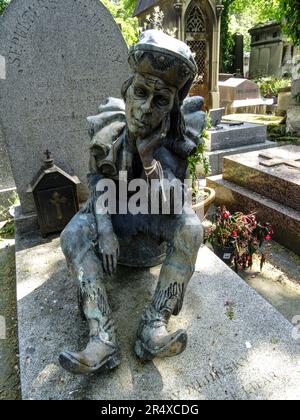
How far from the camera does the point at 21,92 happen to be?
3.30 metres

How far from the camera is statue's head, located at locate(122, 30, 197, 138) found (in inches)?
64.5

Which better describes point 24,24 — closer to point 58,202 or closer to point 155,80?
point 58,202

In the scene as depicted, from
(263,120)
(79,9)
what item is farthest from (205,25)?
(79,9)

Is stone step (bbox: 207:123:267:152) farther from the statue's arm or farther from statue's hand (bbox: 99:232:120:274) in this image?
statue's hand (bbox: 99:232:120:274)

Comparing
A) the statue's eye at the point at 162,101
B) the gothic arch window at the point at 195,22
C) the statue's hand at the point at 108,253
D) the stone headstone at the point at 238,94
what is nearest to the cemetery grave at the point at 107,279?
the statue's hand at the point at 108,253

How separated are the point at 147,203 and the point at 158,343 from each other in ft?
3.11

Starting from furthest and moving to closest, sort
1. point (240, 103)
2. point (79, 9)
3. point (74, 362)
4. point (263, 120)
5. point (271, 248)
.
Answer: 1. point (240, 103)
2. point (263, 120)
3. point (271, 248)
4. point (79, 9)
5. point (74, 362)

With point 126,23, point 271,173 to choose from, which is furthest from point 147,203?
point 126,23

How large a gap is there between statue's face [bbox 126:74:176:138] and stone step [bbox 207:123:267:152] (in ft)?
13.9

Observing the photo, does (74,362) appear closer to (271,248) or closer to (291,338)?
(291,338)

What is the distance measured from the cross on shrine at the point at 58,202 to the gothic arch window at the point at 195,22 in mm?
7192

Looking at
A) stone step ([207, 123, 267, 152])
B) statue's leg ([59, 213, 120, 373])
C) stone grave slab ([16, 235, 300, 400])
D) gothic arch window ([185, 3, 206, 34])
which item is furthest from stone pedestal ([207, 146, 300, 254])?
gothic arch window ([185, 3, 206, 34])

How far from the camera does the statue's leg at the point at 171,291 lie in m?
1.69
